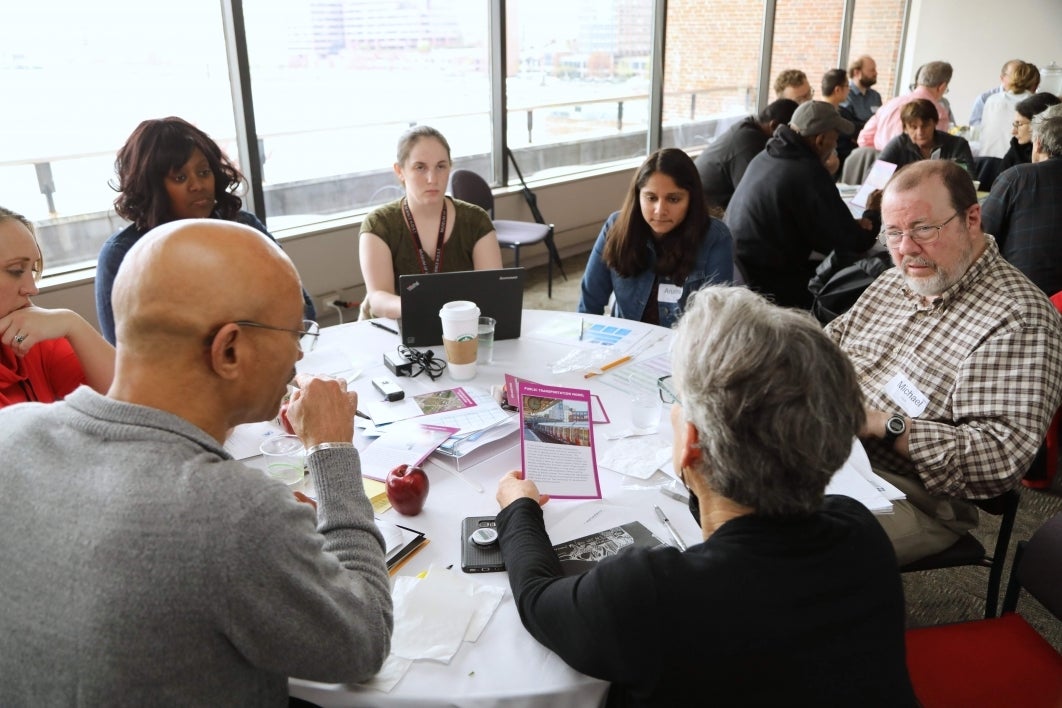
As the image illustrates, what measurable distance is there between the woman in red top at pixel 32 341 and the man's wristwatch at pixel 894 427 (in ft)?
6.78

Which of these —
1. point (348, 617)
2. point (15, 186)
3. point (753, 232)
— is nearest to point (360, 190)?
point (15, 186)

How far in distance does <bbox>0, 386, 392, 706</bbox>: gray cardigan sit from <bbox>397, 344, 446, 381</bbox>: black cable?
1.19 meters

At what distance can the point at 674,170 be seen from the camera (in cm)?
281

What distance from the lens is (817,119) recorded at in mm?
4203

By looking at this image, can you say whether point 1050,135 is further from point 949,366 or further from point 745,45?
point 745,45

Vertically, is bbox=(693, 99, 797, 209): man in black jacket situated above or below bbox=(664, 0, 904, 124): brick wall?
below

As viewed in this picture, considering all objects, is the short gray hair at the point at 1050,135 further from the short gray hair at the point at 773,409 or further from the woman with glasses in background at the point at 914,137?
the short gray hair at the point at 773,409

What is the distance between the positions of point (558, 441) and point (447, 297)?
2.40 ft

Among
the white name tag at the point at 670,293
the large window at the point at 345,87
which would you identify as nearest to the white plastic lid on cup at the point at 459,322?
the white name tag at the point at 670,293

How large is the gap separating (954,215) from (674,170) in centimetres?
102

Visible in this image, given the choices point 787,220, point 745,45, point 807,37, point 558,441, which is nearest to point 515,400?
point 558,441

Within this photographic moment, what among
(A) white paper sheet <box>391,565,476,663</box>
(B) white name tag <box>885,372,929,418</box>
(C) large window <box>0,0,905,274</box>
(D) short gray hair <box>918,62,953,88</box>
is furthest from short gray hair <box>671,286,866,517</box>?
(D) short gray hair <box>918,62,953,88</box>

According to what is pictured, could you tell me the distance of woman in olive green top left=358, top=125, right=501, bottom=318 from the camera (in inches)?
115

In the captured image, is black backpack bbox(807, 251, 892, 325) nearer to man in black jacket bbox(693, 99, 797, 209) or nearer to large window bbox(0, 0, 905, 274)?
man in black jacket bbox(693, 99, 797, 209)
